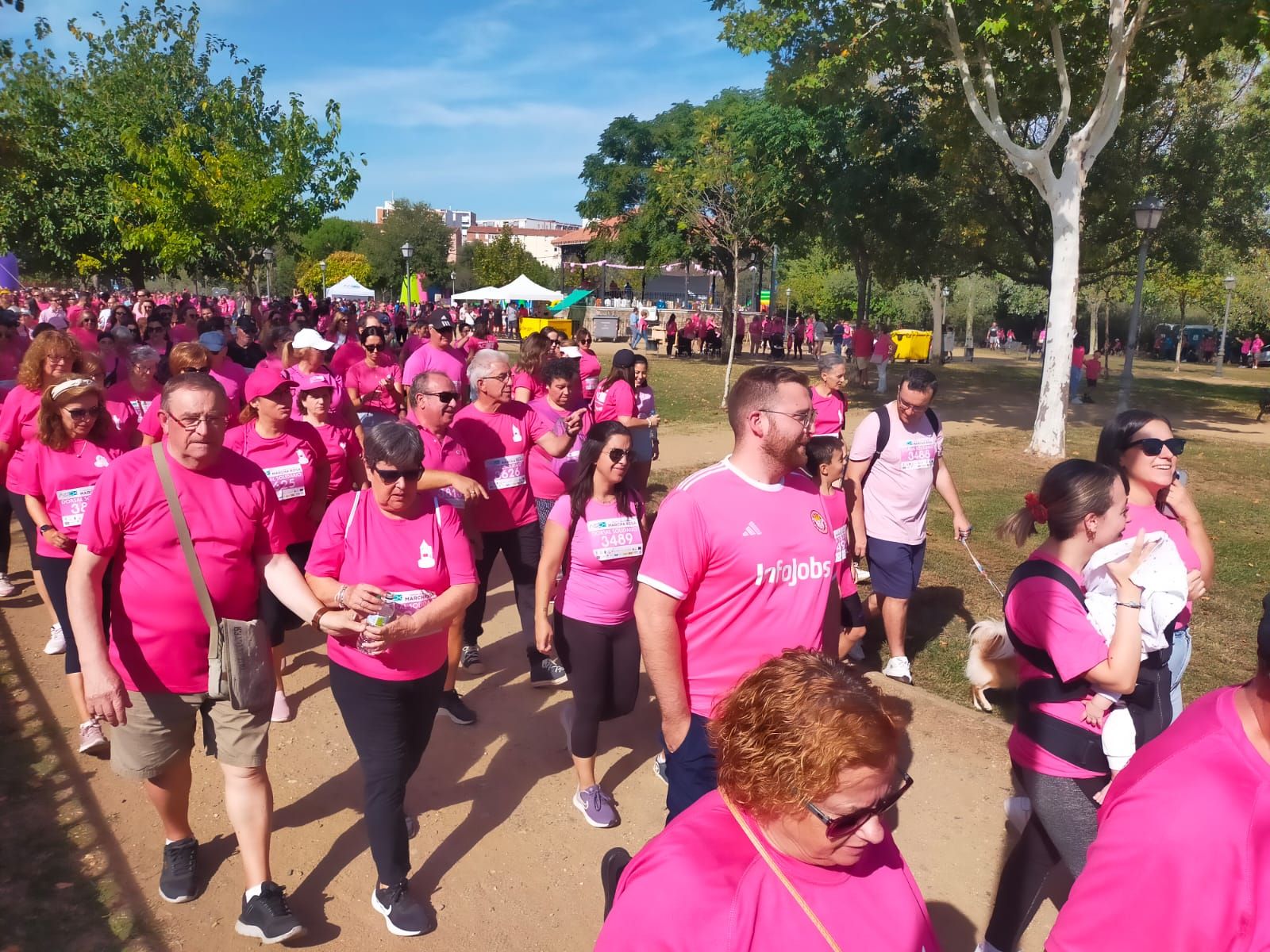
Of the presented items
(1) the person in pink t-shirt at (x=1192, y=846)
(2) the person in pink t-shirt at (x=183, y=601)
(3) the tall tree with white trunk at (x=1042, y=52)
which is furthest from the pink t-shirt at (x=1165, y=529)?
(3) the tall tree with white trunk at (x=1042, y=52)

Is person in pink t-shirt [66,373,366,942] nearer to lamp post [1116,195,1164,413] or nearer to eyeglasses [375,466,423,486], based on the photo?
eyeglasses [375,466,423,486]

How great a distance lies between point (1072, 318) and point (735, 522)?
12.8 meters

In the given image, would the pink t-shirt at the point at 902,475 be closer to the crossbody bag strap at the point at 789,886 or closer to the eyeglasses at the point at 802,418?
the eyeglasses at the point at 802,418

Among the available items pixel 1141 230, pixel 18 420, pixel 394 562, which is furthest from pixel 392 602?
pixel 1141 230

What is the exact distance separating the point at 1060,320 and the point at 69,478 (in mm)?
13343

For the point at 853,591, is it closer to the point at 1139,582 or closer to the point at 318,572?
the point at 1139,582

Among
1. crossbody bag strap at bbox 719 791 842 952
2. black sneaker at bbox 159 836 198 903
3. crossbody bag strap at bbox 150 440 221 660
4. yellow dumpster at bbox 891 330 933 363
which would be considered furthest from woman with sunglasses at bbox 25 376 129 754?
yellow dumpster at bbox 891 330 933 363

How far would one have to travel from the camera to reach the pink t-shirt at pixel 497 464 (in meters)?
5.22

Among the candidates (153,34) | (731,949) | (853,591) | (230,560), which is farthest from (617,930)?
(153,34)

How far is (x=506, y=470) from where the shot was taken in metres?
5.24

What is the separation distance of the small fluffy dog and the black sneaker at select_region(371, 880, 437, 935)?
2.56m

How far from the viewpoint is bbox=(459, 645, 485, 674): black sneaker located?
570 cm

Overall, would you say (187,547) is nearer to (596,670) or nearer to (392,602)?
(392,602)

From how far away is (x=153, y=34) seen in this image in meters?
29.2
